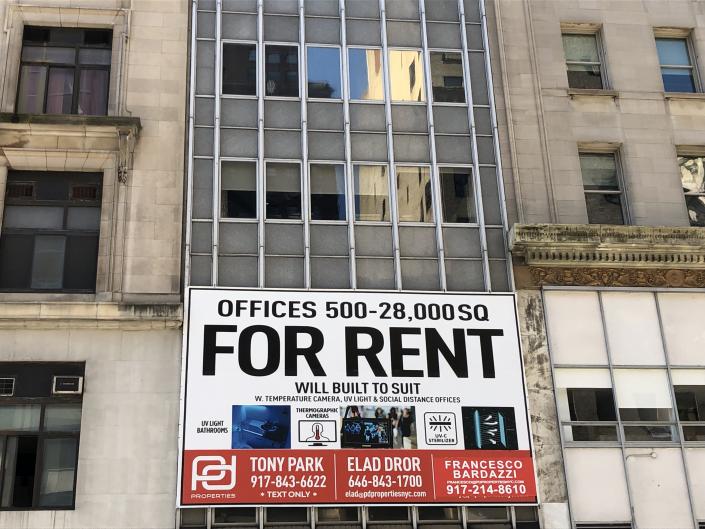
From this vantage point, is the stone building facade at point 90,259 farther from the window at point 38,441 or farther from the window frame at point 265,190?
the window frame at point 265,190

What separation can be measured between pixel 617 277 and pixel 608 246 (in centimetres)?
94

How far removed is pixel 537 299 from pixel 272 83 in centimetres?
908

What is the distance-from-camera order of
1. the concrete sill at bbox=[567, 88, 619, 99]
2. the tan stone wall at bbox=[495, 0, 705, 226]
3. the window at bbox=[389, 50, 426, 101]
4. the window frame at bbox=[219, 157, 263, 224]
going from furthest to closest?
1. the concrete sill at bbox=[567, 88, 619, 99]
2. the window at bbox=[389, 50, 426, 101]
3. the tan stone wall at bbox=[495, 0, 705, 226]
4. the window frame at bbox=[219, 157, 263, 224]

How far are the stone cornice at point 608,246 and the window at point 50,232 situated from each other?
10.7 m

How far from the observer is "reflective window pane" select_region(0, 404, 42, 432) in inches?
695

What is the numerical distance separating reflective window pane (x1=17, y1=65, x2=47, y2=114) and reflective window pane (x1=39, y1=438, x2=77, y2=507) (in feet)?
28.7

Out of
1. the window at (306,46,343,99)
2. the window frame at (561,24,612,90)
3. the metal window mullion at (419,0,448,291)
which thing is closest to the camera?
the metal window mullion at (419,0,448,291)

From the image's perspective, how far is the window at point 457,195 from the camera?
67.1ft

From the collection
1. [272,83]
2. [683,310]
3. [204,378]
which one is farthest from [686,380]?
[272,83]

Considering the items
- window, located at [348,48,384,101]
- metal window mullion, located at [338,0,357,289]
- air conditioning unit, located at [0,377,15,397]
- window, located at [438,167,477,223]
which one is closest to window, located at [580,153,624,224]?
window, located at [438,167,477,223]

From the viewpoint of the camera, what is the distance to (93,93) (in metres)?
20.9

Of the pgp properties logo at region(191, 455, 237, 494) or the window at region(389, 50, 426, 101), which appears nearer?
the pgp properties logo at region(191, 455, 237, 494)

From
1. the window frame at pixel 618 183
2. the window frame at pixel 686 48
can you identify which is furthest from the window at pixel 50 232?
the window frame at pixel 686 48

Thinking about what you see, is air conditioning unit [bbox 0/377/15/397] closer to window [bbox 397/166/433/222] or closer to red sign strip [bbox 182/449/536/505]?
red sign strip [bbox 182/449/536/505]
